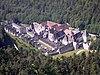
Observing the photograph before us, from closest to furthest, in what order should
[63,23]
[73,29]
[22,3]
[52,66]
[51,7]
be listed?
[52,66] → [73,29] → [63,23] → [51,7] → [22,3]

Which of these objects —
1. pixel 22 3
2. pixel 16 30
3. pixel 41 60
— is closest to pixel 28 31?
pixel 16 30

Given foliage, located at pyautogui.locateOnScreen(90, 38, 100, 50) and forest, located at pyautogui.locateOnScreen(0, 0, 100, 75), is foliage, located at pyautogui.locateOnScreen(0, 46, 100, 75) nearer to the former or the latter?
forest, located at pyautogui.locateOnScreen(0, 0, 100, 75)

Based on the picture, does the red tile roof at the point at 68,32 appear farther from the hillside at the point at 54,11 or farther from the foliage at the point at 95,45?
the foliage at the point at 95,45

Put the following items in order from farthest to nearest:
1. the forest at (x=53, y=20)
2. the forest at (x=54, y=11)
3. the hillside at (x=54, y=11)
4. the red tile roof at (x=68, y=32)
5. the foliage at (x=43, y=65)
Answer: the hillside at (x=54, y=11), the forest at (x=54, y=11), the red tile roof at (x=68, y=32), the forest at (x=53, y=20), the foliage at (x=43, y=65)

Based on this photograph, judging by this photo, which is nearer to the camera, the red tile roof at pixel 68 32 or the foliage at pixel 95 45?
the foliage at pixel 95 45

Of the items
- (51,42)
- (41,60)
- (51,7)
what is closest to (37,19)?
(51,7)

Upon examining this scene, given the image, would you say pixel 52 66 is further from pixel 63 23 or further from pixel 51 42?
pixel 63 23

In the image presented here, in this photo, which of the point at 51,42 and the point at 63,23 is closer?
the point at 51,42

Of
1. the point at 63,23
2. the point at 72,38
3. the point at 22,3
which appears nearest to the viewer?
the point at 72,38

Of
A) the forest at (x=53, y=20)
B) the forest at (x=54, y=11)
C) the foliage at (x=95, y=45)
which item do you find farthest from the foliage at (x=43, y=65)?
the forest at (x=54, y=11)
